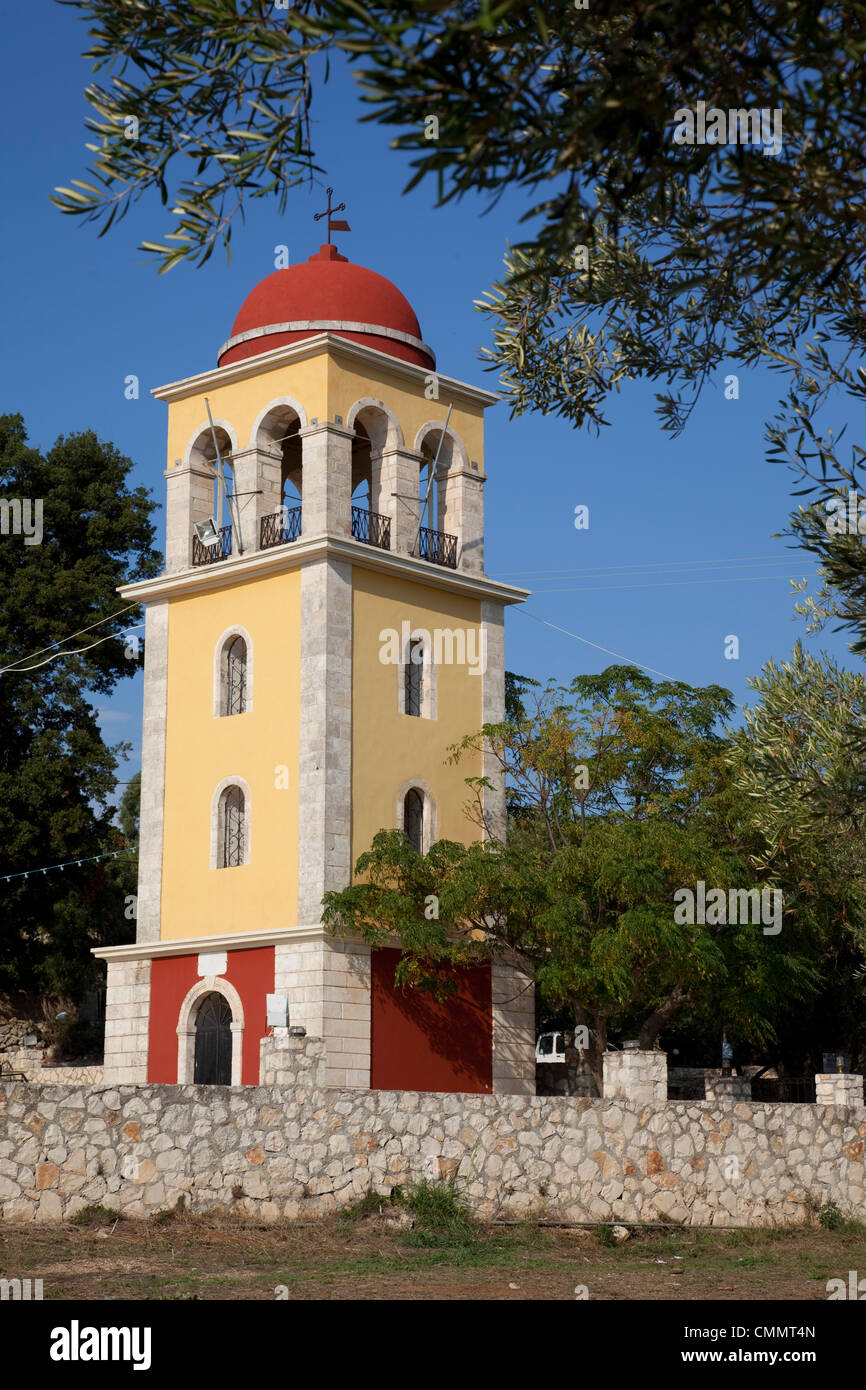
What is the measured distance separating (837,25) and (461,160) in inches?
106

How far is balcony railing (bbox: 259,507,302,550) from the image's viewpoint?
26922 mm

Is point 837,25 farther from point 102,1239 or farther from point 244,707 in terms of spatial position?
point 244,707

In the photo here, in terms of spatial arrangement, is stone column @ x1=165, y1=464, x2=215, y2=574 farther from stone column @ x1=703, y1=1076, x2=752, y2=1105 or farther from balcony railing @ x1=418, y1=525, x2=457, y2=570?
stone column @ x1=703, y1=1076, x2=752, y2=1105

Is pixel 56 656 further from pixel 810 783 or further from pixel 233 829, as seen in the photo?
pixel 810 783

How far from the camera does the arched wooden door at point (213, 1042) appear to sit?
2533 cm

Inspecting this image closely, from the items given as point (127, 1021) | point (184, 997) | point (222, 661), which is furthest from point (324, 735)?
point (127, 1021)

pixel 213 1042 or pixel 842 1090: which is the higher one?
pixel 213 1042

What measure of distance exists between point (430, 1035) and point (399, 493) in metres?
8.99

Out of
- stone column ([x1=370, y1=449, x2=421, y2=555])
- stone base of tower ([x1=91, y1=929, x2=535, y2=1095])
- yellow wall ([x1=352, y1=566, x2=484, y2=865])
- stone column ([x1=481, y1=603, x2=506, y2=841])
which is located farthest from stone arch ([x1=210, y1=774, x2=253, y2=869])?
stone column ([x1=370, y1=449, x2=421, y2=555])

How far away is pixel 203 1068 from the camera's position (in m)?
25.7

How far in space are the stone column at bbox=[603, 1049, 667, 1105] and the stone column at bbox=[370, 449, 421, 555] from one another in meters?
10.5

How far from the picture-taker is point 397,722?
86.4 feet

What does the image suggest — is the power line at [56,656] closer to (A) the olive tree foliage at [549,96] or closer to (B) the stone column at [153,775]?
(B) the stone column at [153,775]
